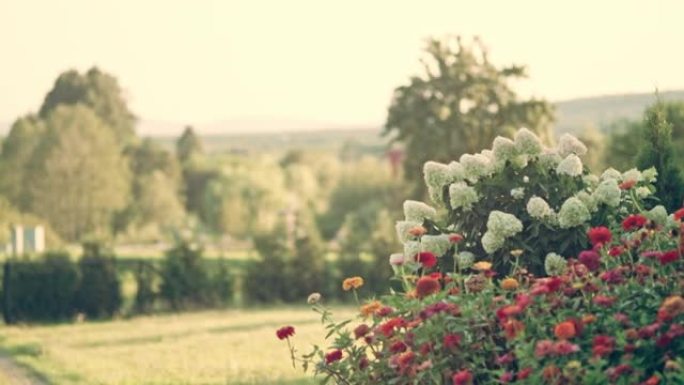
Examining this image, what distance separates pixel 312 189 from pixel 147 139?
510 inches

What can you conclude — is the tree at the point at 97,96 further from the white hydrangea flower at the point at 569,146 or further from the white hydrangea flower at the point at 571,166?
the white hydrangea flower at the point at 571,166

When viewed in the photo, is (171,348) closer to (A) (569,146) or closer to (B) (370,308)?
(A) (569,146)

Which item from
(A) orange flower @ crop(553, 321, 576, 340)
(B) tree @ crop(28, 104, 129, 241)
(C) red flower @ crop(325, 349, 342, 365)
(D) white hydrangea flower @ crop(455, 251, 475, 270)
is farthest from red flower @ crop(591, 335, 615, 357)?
(B) tree @ crop(28, 104, 129, 241)

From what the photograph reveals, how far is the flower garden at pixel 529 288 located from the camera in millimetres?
7277

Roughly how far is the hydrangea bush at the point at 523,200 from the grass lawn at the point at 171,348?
3710 mm

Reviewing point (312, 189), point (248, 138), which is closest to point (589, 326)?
point (312, 189)

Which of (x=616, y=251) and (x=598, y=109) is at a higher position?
(x=616, y=251)

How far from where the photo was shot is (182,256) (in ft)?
93.8

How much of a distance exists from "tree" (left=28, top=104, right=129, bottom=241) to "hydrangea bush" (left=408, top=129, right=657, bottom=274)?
192ft

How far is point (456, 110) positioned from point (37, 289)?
1300 cm

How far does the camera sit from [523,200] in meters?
9.78

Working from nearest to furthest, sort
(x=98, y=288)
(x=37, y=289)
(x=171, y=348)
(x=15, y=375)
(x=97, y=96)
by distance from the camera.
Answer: (x=15, y=375) → (x=171, y=348) → (x=37, y=289) → (x=98, y=288) → (x=97, y=96)

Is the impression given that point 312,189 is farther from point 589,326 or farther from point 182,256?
point 589,326

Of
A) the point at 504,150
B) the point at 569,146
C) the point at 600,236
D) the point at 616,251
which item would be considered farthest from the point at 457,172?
the point at 600,236
